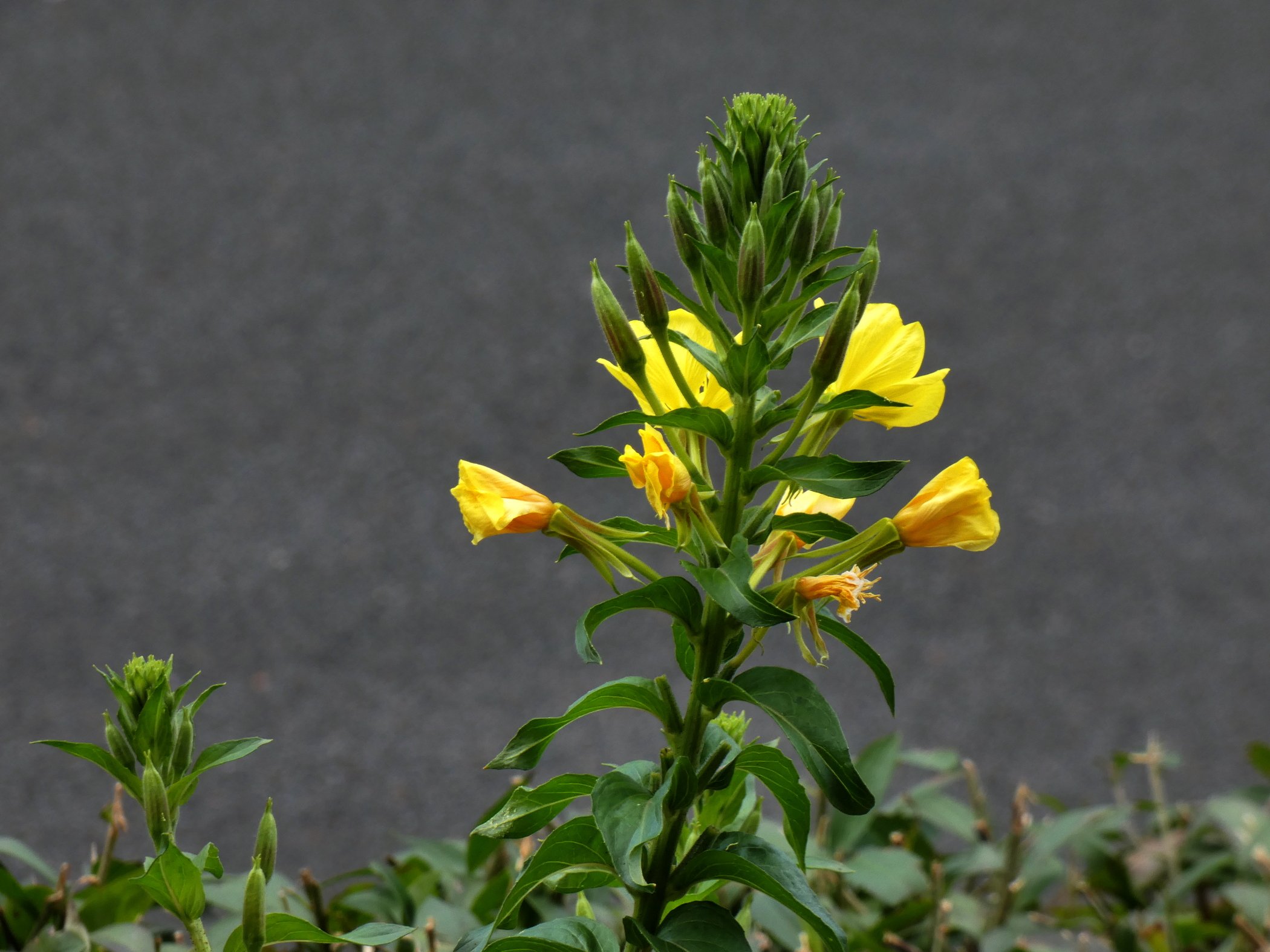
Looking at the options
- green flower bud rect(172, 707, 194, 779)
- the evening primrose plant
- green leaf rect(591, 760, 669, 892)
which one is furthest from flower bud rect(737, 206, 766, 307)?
green flower bud rect(172, 707, 194, 779)

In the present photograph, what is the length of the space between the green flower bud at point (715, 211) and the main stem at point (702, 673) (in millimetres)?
166

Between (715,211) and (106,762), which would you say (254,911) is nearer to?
(106,762)

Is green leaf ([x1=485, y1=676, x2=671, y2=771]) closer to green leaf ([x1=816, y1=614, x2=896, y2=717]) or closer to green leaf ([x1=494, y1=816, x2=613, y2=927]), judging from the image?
green leaf ([x1=494, y1=816, x2=613, y2=927])

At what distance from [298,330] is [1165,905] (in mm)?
4572

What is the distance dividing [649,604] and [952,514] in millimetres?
320

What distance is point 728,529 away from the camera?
45.9 inches

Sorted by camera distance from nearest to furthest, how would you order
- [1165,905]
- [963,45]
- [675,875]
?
[675,875] < [1165,905] < [963,45]

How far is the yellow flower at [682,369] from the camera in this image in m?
1.24

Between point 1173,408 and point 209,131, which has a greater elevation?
point 209,131

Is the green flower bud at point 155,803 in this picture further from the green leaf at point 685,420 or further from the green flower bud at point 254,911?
the green leaf at point 685,420

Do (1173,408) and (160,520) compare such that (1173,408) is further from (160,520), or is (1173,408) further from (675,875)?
(675,875)

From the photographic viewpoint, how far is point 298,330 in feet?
18.3

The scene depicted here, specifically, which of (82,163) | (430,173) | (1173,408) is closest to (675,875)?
(1173,408)

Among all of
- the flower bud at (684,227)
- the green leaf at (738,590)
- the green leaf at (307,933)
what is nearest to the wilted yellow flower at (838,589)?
the green leaf at (738,590)
